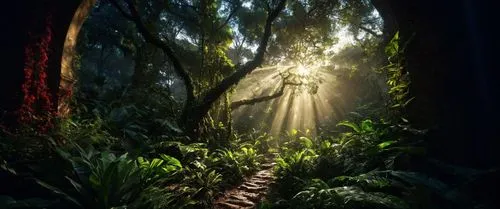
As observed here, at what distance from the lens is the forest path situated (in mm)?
5738

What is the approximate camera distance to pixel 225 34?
38.7 feet

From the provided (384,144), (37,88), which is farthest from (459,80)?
(37,88)

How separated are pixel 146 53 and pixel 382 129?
37.0 feet

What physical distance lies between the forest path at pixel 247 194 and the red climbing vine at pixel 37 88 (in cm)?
359

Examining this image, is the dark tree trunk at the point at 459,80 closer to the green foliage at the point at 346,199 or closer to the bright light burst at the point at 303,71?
the green foliage at the point at 346,199

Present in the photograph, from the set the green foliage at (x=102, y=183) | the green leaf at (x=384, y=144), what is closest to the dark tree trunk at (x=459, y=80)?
the green leaf at (x=384, y=144)

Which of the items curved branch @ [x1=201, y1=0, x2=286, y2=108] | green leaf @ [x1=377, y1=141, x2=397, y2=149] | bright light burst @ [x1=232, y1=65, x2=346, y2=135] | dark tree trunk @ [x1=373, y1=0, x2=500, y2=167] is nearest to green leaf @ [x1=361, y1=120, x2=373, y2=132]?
green leaf @ [x1=377, y1=141, x2=397, y2=149]

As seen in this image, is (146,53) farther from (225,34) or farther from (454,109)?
(454,109)

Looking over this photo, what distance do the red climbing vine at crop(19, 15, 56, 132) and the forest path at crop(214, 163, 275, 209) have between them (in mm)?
3589

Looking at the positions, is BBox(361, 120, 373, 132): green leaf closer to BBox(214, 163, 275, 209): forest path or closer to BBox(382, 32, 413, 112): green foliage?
BBox(382, 32, 413, 112): green foliage

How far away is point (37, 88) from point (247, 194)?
14.7ft

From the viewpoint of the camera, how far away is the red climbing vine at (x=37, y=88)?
5.76 m

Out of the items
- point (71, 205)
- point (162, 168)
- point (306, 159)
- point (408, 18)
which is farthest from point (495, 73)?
point (71, 205)

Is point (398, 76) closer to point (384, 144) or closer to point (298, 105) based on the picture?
point (384, 144)
